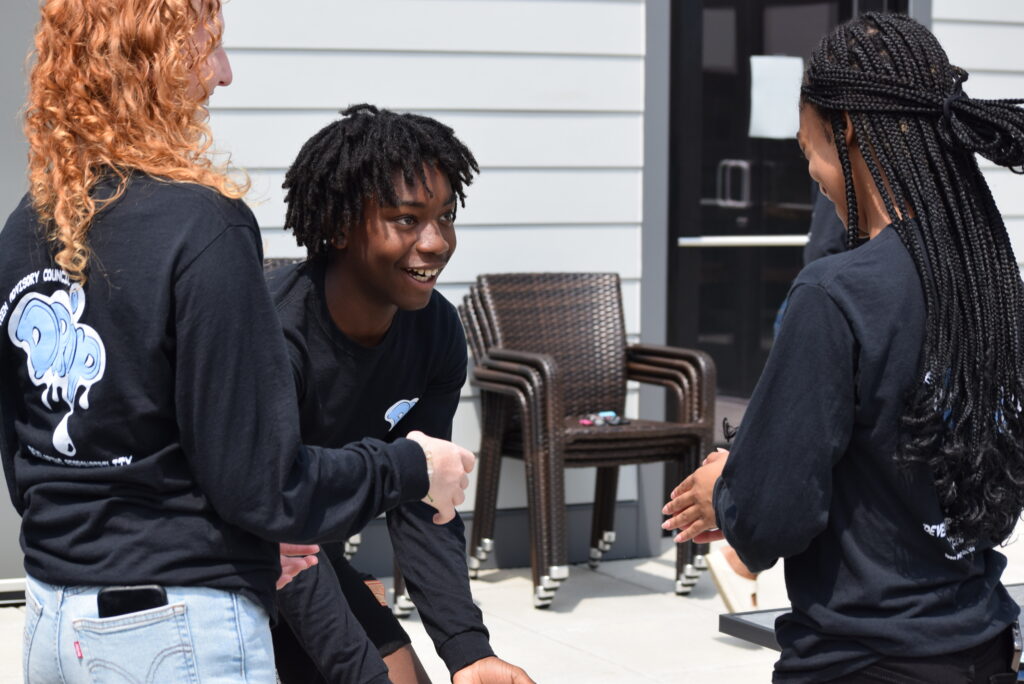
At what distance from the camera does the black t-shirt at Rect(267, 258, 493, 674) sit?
7.83 feet

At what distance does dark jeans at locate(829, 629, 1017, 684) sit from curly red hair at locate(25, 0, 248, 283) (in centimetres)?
97

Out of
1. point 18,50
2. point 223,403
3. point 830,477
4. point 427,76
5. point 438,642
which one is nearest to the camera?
point 223,403

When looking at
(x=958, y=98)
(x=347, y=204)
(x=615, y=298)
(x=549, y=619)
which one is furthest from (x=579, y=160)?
(x=958, y=98)

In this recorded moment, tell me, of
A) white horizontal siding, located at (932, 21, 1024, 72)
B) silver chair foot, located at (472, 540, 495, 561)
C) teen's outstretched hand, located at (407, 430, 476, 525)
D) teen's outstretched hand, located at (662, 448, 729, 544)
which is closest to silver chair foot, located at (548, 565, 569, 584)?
silver chair foot, located at (472, 540, 495, 561)

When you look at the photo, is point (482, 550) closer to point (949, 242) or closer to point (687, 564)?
point (687, 564)

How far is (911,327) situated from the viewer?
175 centimetres

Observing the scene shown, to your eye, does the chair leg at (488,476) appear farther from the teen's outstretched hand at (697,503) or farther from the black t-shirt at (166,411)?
the black t-shirt at (166,411)

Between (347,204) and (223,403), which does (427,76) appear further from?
(223,403)

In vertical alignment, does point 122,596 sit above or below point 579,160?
below

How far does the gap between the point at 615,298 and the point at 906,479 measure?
12.7 feet

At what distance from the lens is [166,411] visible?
5.43 ft

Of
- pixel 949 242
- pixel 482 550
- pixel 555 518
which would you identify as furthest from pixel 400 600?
pixel 949 242

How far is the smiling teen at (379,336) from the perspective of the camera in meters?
2.39

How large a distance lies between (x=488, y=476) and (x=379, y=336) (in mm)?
2940
